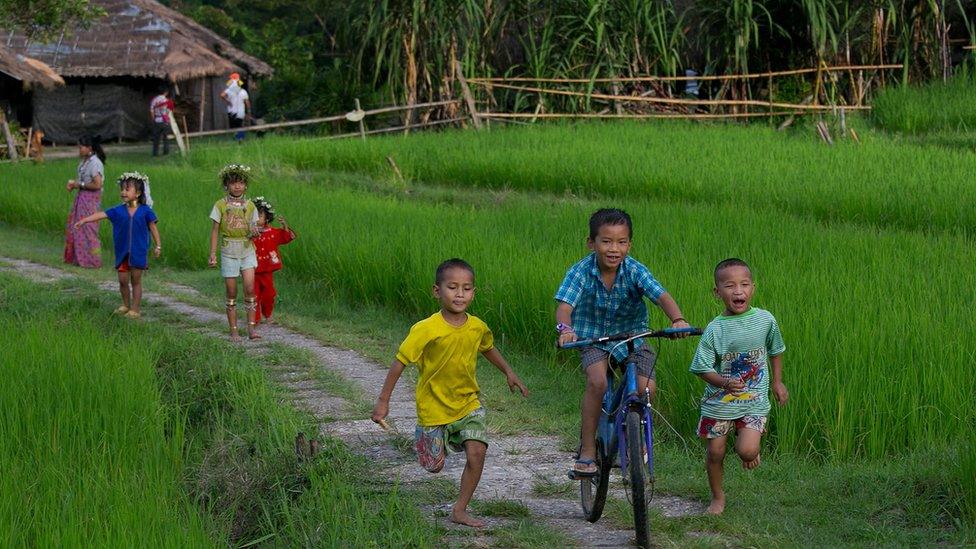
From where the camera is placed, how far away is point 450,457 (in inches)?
247

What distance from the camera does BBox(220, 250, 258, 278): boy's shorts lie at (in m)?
9.14

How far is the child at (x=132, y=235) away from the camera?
9.78m

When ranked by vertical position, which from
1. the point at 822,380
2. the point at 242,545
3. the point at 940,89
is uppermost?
the point at 940,89

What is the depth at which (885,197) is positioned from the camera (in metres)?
12.2

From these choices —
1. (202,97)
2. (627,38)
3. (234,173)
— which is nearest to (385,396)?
(234,173)

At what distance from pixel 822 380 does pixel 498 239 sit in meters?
4.73

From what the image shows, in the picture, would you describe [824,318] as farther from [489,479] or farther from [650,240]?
[650,240]

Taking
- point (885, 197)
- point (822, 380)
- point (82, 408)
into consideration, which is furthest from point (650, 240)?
point (82, 408)

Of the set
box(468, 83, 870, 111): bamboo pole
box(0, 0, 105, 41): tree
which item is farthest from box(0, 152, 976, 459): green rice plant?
box(468, 83, 870, 111): bamboo pole

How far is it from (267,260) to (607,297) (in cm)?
481

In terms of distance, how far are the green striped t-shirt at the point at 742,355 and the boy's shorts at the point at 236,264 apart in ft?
16.1

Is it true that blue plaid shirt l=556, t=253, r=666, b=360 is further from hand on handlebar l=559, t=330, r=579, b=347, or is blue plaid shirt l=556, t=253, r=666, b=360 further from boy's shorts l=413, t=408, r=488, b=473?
boy's shorts l=413, t=408, r=488, b=473

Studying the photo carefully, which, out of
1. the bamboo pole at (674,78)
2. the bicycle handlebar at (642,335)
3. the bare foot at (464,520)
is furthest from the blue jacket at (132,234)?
the bamboo pole at (674,78)

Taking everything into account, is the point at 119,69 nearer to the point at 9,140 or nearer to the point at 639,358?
the point at 9,140
